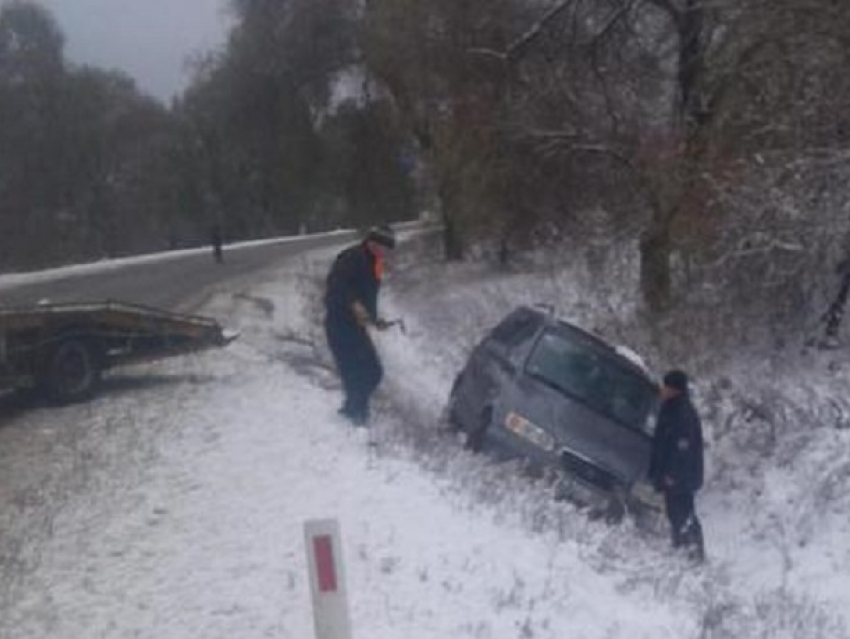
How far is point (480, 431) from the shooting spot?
47.5ft

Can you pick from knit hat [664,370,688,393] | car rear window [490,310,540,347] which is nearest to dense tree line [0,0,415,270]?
car rear window [490,310,540,347]

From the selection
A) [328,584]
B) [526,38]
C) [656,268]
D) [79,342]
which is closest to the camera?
[328,584]

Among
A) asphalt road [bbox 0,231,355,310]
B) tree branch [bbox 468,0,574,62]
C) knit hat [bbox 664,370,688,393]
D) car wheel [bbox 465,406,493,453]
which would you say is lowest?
asphalt road [bbox 0,231,355,310]

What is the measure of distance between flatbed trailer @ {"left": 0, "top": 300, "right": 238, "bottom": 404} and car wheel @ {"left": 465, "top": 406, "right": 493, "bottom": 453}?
4.21 metres

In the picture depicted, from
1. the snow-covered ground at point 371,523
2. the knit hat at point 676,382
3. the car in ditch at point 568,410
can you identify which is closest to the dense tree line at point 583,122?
the snow-covered ground at point 371,523

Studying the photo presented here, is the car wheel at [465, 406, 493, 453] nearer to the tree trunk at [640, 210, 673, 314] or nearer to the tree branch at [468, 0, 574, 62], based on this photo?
the tree trunk at [640, 210, 673, 314]

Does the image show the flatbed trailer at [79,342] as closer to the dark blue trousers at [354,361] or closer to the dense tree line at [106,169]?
the dark blue trousers at [354,361]

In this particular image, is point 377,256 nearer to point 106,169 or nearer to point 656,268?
point 656,268

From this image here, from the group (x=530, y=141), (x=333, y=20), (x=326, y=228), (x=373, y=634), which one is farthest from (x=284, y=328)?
(x=326, y=228)

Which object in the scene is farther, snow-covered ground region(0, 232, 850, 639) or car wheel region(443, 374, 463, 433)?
A: car wheel region(443, 374, 463, 433)

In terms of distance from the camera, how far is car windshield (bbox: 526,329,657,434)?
48.5 feet

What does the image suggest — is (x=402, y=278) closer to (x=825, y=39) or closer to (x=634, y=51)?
(x=634, y=51)

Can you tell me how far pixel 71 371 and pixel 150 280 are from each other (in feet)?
60.6

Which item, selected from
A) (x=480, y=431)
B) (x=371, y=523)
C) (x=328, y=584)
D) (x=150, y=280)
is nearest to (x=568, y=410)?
(x=480, y=431)
